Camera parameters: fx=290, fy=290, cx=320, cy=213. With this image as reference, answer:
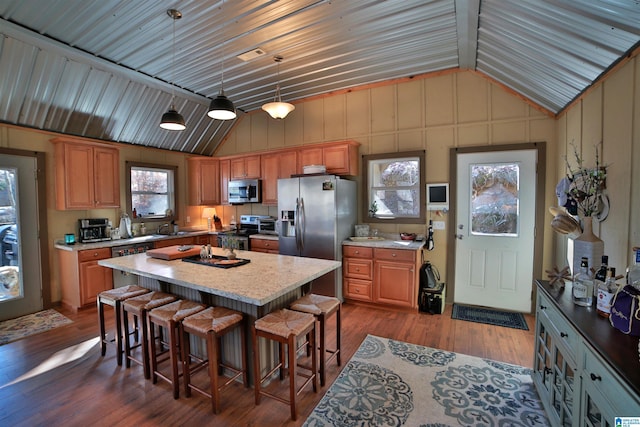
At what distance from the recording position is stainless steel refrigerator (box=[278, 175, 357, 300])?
161 inches

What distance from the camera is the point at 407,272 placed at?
3.78 meters

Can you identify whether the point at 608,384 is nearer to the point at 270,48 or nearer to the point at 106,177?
the point at 270,48

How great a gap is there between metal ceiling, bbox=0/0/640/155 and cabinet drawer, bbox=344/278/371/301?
2.93 metres

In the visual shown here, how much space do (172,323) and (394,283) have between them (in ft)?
8.87

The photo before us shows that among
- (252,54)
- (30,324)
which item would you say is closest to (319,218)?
(252,54)

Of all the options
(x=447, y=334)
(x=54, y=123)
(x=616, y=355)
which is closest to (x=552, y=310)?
(x=616, y=355)

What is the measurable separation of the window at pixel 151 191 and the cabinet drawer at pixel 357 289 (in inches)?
148

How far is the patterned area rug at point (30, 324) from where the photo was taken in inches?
129

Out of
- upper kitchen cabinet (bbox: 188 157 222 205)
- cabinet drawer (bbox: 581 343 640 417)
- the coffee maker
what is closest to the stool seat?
cabinet drawer (bbox: 581 343 640 417)

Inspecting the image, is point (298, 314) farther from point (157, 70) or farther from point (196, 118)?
point (196, 118)

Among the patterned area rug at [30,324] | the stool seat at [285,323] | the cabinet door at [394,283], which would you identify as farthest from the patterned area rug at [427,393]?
the patterned area rug at [30,324]

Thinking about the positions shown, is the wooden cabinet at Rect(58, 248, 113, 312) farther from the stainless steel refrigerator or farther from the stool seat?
the stool seat

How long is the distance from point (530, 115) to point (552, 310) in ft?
9.01

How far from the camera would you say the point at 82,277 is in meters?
3.92
